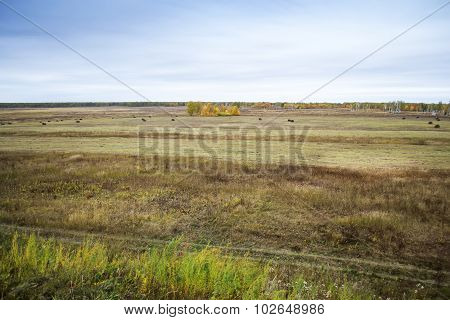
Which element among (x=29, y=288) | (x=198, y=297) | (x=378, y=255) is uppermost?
(x=29, y=288)

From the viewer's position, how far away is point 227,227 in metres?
15.6

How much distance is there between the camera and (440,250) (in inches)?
519

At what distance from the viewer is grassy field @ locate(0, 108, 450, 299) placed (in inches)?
232

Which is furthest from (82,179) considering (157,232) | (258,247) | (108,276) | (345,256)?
(108,276)

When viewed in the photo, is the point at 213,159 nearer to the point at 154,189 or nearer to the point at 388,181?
the point at 154,189

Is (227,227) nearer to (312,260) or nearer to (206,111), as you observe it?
(312,260)

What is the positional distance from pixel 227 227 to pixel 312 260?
446 cm

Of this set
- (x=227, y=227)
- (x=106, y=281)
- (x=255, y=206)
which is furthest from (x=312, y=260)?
(x=106, y=281)

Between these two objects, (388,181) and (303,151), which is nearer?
(388,181)

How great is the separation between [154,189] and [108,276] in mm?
16029

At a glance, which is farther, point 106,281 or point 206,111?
point 206,111

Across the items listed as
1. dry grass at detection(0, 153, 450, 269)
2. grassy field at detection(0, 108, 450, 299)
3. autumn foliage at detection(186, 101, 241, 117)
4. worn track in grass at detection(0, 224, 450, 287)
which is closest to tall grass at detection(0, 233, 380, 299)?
grassy field at detection(0, 108, 450, 299)

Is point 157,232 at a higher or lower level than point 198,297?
lower

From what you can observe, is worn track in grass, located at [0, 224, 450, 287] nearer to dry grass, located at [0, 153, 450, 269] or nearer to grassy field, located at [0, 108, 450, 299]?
grassy field, located at [0, 108, 450, 299]
